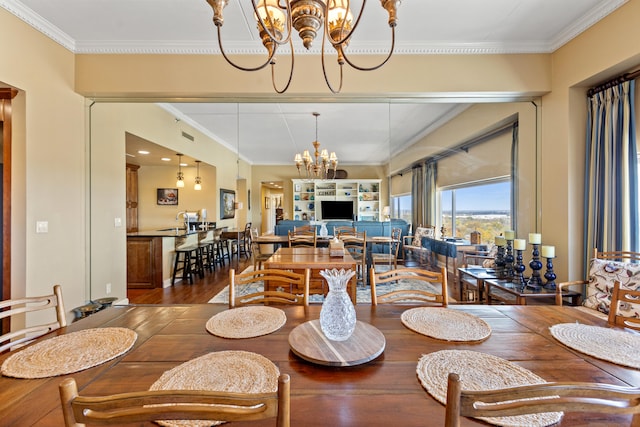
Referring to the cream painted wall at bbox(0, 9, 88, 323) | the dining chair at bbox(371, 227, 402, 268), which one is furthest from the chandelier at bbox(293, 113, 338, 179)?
the cream painted wall at bbox(0, 9, 88, 323)

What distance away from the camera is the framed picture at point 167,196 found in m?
5.98

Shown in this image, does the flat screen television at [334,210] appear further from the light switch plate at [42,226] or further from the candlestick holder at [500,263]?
the light switch plate at [42,226]

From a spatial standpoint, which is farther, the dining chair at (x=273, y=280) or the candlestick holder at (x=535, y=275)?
the candlestick holder at (x=535, y=275)

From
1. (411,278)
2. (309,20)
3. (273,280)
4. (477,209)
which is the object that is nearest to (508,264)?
(477,209)

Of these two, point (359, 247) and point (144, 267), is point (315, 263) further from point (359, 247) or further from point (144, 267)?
point (144, 267)

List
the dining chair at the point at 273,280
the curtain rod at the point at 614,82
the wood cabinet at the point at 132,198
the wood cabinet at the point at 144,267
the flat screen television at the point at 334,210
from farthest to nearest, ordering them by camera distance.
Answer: the wood cabinet at the point at 132,198 < the flat screen television at the point at 334,210 < the wood cabinet at the point at 144,267 < the curtain rod at the point at 614,82 < the dining chair at the point at 273,280

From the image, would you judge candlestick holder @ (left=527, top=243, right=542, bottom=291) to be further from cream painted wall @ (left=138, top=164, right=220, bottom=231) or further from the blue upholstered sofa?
cream painted wall @ (left=138, top=164, right=220, bottom=231)

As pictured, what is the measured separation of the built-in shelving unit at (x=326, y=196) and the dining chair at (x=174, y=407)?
4.69m

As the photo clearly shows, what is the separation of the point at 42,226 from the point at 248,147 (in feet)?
9.12

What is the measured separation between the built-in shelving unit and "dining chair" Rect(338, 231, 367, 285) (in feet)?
3.03

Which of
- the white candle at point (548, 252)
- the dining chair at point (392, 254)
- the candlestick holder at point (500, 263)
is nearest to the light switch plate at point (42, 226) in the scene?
the dining chair at point (392, 254)

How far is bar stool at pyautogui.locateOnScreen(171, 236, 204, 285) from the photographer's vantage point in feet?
15.2

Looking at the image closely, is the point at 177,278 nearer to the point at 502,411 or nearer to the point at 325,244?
the point at 325,244

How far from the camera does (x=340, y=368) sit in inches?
39.0
